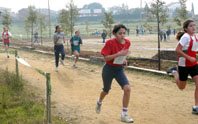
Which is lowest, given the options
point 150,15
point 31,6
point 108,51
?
point 108,51

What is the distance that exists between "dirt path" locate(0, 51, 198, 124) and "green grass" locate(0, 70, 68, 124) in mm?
470

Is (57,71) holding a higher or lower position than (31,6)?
lower

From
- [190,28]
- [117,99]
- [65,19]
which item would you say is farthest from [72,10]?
[190,28]

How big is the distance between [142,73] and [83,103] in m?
4.76

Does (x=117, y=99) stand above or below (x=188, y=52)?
below

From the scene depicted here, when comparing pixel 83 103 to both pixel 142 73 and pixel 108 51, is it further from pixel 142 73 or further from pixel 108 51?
pixel 142 73

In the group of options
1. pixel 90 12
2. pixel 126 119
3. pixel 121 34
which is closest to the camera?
pixel 121 34

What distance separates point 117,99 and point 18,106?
101 inches

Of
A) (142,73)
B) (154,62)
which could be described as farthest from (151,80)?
(154,62)

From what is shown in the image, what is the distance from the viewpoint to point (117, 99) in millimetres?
7520

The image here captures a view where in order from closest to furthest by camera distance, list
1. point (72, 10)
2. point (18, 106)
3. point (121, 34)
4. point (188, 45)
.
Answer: point (121, 34), point (188, 45), point (18, 106), point (72, 10)

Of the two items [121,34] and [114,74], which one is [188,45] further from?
[114,74]

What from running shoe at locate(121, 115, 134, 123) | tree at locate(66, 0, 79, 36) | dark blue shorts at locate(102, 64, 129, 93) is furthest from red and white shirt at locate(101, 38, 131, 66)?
tree at locate(66, 0, 79, 36)

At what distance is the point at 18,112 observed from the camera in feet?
19.8
